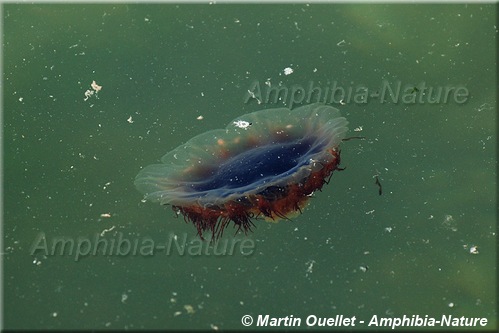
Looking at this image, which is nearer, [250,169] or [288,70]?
[250,169]

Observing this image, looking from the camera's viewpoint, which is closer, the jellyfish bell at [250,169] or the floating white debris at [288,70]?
the jellyfish bell at [250,169]

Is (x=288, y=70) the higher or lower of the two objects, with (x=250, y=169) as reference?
higher

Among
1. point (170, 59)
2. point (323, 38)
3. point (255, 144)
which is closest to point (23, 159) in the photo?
point (170, 59)

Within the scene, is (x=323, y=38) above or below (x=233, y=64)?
above

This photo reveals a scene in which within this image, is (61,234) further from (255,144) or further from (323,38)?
(323,38)

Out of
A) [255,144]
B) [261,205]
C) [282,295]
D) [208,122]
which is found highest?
[208,122]
